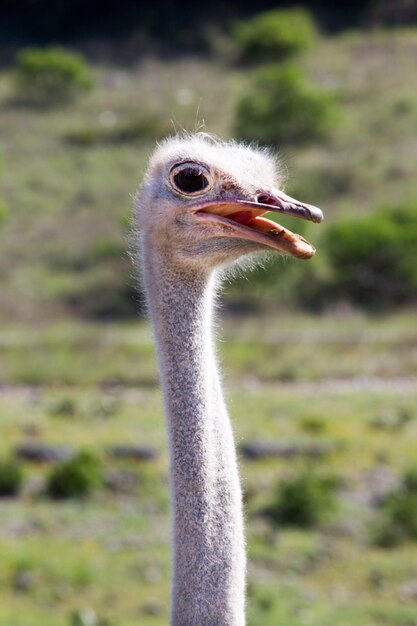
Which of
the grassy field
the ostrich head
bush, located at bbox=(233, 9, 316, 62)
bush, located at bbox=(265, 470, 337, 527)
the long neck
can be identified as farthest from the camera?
bush, located at bbox=(233, 9, 316, 62)

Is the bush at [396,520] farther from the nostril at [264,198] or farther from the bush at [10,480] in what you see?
the nostril at [264,198]

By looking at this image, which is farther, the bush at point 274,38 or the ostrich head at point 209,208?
the bush at point 274,38

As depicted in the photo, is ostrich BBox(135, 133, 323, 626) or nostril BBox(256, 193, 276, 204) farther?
nostril BBox(256, 193, 276, 204)

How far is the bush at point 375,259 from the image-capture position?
24.9m

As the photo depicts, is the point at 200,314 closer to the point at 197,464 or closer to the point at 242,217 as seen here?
the point at 242,217

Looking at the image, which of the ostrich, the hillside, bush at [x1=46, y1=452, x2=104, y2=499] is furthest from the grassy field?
the hillside

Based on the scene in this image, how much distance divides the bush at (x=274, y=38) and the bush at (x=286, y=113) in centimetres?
801

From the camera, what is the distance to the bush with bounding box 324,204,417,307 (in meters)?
24.9

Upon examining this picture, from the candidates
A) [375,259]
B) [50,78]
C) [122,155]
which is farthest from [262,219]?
[50,78]

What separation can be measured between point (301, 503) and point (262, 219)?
8.16 m

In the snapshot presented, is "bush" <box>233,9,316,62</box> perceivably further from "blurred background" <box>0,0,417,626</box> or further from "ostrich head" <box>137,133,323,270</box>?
"ostrich head" <box>137,133,323,270</box>

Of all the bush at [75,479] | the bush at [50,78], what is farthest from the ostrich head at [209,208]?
the bush at [50,78]

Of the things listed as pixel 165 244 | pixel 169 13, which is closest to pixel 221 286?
pixel 165 244

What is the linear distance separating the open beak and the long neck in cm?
14
